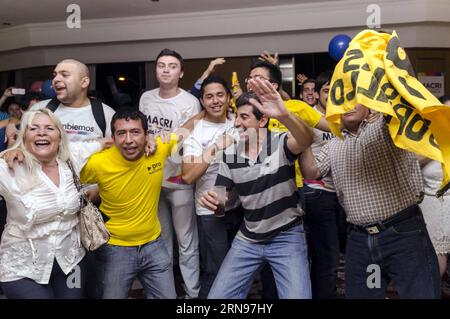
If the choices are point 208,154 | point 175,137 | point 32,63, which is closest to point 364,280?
point 208,154

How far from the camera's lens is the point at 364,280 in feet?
7.32

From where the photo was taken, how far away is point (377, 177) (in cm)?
218

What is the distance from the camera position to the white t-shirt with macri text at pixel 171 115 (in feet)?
10.9

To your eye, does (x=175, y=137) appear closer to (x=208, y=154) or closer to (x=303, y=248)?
(x=208, y=154)

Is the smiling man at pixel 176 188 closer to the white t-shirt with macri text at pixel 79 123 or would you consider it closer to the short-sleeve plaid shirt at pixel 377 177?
the white t-shirt with macri text at pixel 79 123

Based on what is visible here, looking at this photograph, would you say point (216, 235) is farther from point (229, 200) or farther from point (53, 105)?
point (53, 105)

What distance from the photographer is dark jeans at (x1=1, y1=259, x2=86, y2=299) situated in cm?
231

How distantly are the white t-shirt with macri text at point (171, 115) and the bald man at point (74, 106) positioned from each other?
353 mm

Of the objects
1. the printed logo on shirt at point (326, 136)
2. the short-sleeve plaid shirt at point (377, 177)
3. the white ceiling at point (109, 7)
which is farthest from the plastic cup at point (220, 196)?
the white ceiling at point (109, 7)

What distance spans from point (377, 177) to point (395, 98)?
35cm

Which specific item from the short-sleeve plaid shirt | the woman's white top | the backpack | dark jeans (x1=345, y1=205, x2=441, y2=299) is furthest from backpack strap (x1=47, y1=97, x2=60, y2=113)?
dark jeans (x1=345, y1=205, x2=441, y2=299)
